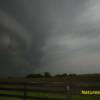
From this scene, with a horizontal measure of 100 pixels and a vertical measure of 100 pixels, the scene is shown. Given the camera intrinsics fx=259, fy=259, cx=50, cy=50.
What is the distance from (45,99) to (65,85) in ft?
5.51

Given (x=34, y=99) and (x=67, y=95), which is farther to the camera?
(x=34, y=99)

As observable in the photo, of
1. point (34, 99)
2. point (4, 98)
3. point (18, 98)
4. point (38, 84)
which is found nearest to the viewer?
point (38, 84)

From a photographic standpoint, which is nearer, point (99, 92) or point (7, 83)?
point (99, 92)

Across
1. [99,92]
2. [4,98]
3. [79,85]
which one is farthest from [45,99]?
[4,98]

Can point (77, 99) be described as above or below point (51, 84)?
below

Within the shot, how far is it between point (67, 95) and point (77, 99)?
11.5 feet

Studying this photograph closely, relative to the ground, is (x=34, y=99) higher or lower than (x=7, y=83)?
lower

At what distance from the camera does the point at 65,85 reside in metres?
9.88

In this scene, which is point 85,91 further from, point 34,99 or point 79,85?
point 34,99

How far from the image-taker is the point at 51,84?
10.4m

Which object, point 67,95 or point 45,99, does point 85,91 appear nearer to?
point 67,95

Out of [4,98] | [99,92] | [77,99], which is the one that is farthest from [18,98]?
[99,92]

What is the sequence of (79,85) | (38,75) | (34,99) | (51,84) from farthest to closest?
(38,75)
(34,99)
(51,84)
(79,85)

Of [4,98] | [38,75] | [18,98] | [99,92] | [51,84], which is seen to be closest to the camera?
[99,92]
